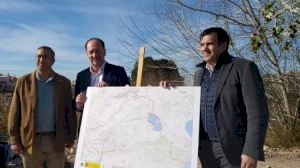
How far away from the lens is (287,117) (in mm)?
11969

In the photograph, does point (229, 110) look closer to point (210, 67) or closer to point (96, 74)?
point (210, 67)

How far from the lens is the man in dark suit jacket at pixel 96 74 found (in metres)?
4.45

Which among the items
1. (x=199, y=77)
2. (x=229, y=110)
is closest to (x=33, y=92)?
(x=199, y=77)

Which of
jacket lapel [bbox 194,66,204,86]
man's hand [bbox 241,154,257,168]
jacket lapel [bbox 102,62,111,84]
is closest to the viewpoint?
man's hand [bbox 241,154,257,168]

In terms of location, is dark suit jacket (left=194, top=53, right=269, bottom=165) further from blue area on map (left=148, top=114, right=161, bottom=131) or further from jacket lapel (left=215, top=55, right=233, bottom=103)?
blue area on map (left=148, top=114, right=161, bottom=131)

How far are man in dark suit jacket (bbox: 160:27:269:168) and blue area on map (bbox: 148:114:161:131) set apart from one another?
0.33 m

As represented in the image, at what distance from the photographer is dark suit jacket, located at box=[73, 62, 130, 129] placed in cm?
456

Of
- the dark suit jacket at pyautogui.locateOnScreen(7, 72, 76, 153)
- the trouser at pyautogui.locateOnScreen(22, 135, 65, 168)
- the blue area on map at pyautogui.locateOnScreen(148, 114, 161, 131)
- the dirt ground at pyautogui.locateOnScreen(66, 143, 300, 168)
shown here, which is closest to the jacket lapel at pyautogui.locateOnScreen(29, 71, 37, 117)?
the dark suit jacket at pyautogui.locateOnScreen(7, 72, 76, 153)

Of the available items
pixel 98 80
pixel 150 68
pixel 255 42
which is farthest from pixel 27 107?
pixel 150 68

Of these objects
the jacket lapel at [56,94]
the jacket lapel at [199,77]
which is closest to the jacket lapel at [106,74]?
the jacket lapel at [56,94]

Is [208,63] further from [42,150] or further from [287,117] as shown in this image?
[287,117]

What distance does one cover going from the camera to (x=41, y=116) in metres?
4.79

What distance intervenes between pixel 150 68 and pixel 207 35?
30.6 feet

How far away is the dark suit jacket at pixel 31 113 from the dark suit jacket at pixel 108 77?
0.25 meters
